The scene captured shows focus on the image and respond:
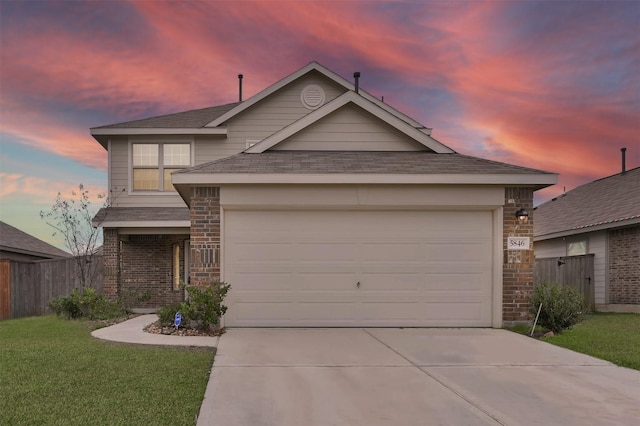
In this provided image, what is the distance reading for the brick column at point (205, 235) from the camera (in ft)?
31.8

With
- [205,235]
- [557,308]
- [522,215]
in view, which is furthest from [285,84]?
[557,308]

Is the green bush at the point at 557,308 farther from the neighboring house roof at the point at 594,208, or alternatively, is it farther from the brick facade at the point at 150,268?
the brick facade at the point at 150,268

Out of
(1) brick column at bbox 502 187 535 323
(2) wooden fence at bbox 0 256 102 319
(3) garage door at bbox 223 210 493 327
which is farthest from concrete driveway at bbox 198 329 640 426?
(2) wooden fence at bbox 0 256 102 319

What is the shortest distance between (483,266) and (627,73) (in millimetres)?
9773

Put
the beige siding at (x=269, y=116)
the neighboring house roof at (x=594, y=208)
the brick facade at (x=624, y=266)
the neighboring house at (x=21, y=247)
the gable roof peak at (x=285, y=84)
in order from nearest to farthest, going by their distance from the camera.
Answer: the brick facade at (x=624, y=266)
the gable roof peak at (x=285, y=84)
the beige siding at (x=269, y=116)
the neighboring house roof at (x=594, y=208)
the neighboring house at (x=21, y=247)

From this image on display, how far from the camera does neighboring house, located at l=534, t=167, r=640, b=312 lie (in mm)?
15375

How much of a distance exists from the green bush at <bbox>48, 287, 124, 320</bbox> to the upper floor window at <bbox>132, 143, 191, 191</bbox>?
4.06 m

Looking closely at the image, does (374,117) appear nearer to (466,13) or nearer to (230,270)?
(466,13)

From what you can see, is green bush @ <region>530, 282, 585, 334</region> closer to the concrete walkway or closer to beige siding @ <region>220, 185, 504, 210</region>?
beige siding @ <region>220, 185, 504, 210</region>

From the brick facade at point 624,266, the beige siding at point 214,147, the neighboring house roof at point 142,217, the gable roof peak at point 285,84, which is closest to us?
the neighboring house roof at point 142,217

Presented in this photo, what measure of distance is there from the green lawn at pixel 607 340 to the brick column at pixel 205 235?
6.48 metres

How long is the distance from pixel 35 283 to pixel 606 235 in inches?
782

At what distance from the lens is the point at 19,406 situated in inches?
195

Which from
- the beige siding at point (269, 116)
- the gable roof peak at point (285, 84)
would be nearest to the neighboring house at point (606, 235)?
the gable roof peak at point (285, 84)
